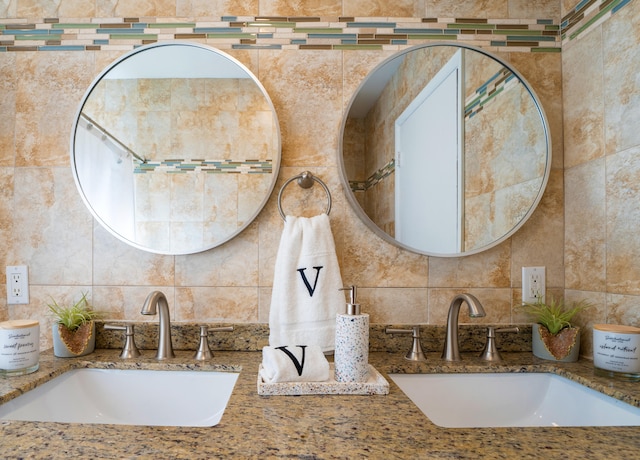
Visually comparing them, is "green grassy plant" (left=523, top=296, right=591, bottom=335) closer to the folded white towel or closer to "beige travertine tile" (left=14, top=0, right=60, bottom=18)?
the folded white towel

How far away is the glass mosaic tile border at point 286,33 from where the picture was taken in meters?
1.41

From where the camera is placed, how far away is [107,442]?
749 mm

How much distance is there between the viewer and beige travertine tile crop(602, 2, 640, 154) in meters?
1.12

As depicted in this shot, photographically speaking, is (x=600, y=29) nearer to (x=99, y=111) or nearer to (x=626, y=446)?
(x=626, y=446)

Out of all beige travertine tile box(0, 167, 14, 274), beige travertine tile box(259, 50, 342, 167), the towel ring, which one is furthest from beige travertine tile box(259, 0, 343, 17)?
beige travertine tile box(0, 167, 14, 274)

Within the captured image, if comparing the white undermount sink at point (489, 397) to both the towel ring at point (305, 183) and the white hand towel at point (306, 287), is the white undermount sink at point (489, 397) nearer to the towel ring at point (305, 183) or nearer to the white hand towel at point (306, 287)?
the white hand towel at point (306, 287)

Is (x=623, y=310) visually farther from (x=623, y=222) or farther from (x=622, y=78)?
(x=622, y=78)

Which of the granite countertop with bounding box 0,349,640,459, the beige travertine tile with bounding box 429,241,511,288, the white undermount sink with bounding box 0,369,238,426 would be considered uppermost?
the beige travertine tile with bounding box 429,241,511,288

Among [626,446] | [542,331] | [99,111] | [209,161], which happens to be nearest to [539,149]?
[542,331]

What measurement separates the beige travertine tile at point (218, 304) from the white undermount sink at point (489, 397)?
0.50 metres

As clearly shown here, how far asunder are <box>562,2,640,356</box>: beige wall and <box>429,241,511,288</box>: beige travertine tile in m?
0.20

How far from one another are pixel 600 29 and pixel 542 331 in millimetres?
890

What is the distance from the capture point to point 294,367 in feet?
3.35

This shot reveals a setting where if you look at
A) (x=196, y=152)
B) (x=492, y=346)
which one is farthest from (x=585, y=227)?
(x=196, y=152)
